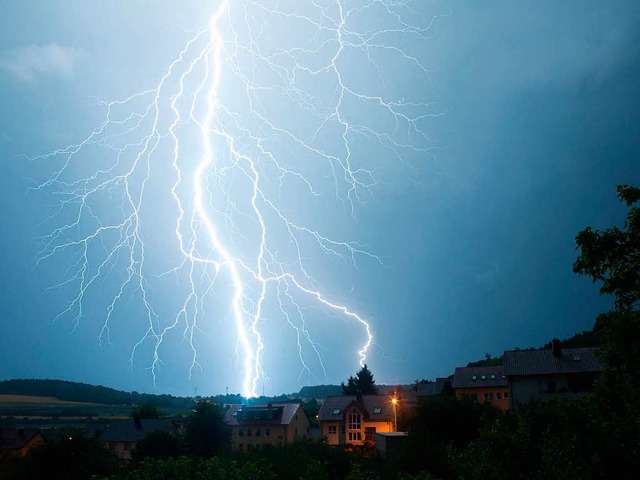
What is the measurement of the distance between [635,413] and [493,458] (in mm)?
1905

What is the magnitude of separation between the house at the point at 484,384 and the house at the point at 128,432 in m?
22.9

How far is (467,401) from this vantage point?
76.2 ft

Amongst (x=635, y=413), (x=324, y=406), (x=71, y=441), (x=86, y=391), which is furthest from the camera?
(x=86, y=391)

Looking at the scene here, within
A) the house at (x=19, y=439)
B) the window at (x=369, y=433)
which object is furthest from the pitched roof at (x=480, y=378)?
the house at (x=19, y=439)

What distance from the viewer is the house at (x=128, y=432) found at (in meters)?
42.3

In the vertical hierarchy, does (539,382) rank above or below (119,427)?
above

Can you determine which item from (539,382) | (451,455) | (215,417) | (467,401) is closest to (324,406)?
(215,417)

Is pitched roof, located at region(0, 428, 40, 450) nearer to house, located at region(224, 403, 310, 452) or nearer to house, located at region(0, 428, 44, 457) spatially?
house, located at region(0, 428, 44, 457)

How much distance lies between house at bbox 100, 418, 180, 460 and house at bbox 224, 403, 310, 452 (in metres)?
5.16

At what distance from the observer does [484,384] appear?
41.5m

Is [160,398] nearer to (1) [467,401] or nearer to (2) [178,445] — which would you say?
(2) [178,445]

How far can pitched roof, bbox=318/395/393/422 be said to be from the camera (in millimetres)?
41812

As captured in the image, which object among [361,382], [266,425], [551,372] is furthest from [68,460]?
[361,382]

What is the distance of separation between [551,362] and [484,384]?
11192 mm
